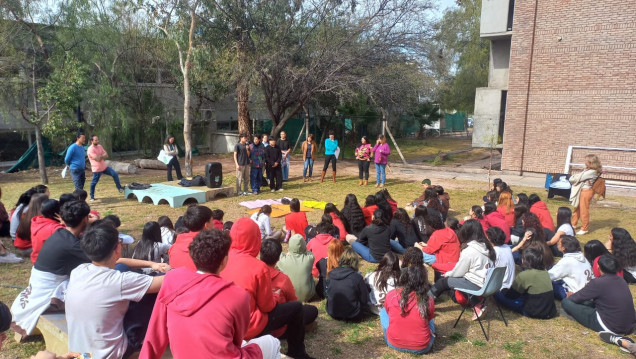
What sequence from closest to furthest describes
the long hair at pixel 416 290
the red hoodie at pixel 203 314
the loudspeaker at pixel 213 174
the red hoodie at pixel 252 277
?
the red hoodie at pixel 203 314, the red hoodie at pixel 252 277, the long hair at pixel 416 290, the loudspeaker at pixel 213 174

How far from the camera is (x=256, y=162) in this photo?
11.4 m

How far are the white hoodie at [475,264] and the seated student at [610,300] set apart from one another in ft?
3.20

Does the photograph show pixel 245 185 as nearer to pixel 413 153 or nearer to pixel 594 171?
pixel 594 171

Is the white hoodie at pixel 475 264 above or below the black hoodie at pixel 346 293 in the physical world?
above

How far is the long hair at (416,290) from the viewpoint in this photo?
396 cm

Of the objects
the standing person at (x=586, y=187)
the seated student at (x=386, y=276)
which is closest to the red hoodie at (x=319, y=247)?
the seated student at (x=386, y=276)

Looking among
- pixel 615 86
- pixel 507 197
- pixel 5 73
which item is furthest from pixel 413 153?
pixel 5 73

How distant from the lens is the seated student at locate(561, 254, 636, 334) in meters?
4.37

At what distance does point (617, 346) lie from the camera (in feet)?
14.4

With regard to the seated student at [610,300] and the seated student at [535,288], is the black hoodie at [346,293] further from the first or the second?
the seated student at [610,300]

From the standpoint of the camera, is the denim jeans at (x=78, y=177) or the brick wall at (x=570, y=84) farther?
the brick wall at (x=570, y=84)

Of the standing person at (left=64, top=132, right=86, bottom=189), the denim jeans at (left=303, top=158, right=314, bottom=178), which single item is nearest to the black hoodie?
the standing person at (left=64, top=132, right=86, bottom=189)

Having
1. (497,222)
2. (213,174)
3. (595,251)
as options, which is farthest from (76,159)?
(595,251)

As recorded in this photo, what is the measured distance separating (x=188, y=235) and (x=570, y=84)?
14076mm
